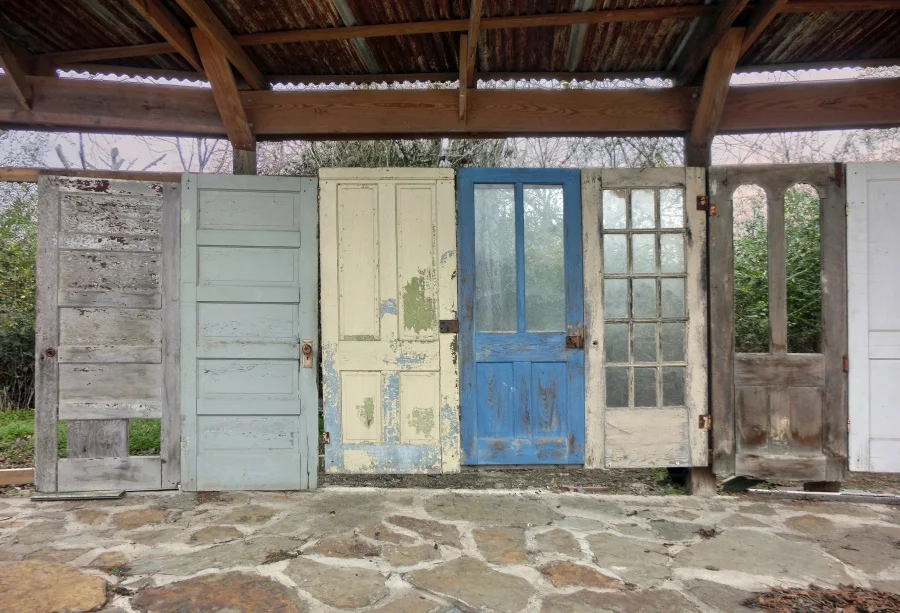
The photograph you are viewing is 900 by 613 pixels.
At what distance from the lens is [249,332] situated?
11.9ft

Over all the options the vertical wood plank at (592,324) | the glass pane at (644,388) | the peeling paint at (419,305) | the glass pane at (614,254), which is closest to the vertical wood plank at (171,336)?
the peeling paint at (419,305)

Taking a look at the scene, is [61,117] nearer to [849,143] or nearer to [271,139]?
[271,139]

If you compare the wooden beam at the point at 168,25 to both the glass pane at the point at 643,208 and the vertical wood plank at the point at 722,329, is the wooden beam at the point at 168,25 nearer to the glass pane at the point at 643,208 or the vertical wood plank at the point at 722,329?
the glass pane at the point at 643,208

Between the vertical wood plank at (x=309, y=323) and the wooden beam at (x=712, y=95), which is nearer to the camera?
the wooden beam at (x=712, y=95)

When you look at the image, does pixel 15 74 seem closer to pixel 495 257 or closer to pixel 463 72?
pixel 463 72

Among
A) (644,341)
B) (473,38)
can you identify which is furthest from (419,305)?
(473,38)

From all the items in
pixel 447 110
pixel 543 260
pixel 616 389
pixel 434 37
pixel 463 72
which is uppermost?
pixel 434 37

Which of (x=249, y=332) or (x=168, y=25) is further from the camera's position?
(x=249, y=332)

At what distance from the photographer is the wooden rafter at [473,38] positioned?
113 inches

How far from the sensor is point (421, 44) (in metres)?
3.49

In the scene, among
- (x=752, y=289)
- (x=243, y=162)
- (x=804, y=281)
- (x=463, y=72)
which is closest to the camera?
(x=463, y=72)

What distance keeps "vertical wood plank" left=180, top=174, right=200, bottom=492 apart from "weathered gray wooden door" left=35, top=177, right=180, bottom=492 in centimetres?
8

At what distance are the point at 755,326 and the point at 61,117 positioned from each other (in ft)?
21.2

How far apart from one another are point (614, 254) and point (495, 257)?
3.03 ft
